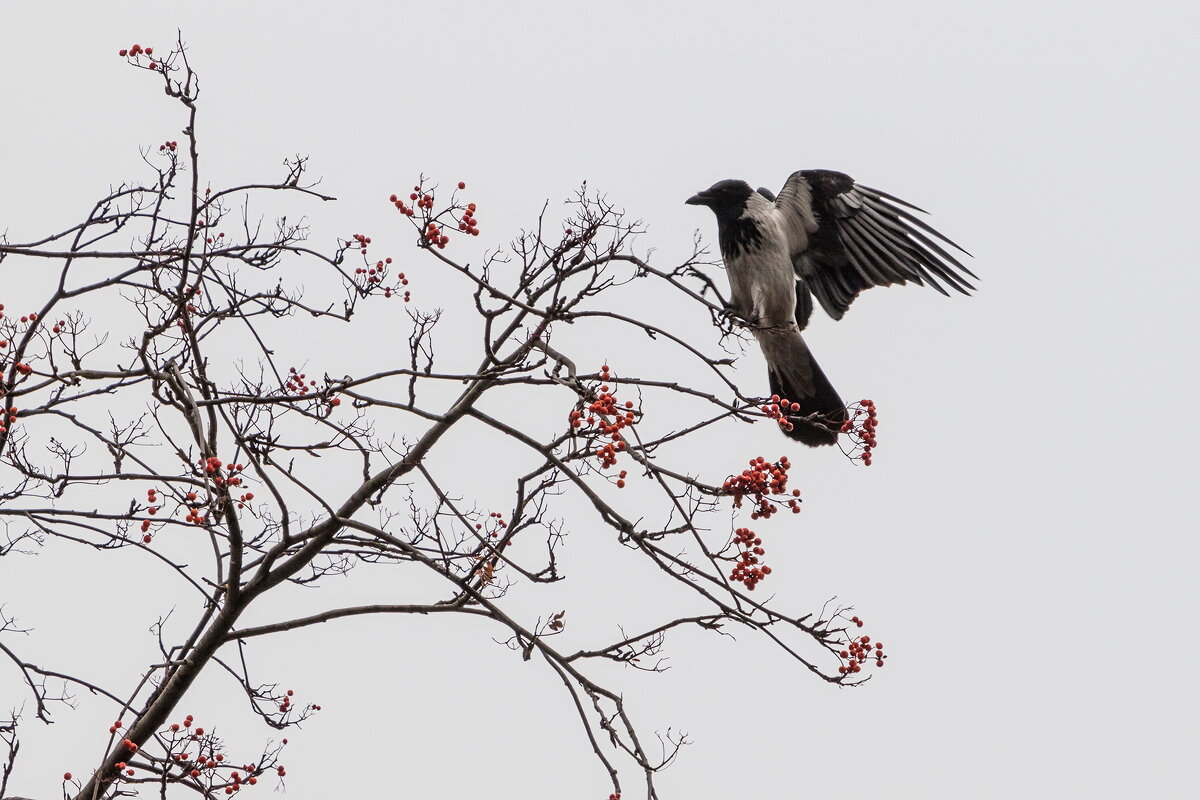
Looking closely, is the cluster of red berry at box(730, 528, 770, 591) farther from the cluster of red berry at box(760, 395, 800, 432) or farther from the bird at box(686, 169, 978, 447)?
the bird at box(686, 169, 978, 447)

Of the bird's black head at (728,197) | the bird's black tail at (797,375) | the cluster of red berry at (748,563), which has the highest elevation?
the bird's black head at (728,197)

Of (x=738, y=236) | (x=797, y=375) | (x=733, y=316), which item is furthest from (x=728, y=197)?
(x=733, y=316)

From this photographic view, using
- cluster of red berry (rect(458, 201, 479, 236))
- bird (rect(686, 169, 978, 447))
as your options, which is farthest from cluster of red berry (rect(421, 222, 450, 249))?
bird (rect(686, 169, 978, 447))

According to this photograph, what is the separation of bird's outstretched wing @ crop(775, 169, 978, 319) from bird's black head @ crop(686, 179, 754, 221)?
321 millimetres

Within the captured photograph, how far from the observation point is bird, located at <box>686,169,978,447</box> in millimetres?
8414

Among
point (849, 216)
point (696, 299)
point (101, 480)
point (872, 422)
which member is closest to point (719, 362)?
point (696, 299)

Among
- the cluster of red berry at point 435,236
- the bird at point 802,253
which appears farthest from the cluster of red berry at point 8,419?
the bird at point 802,253

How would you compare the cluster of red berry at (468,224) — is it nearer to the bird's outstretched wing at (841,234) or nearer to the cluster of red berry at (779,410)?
the cluster of red berry at (779,410)

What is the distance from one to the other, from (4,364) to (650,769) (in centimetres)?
303

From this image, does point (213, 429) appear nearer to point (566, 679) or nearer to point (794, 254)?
point (566, 679)

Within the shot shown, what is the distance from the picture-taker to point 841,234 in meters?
8.66

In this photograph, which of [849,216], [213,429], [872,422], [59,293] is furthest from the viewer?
[849,216]

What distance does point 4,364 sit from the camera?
468 cm

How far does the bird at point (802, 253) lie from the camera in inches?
331
